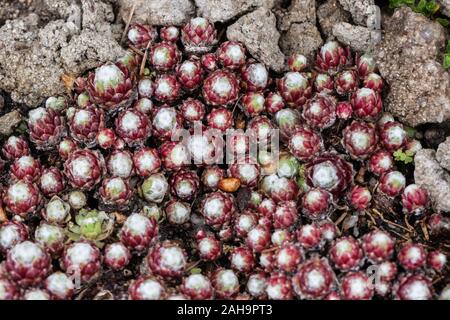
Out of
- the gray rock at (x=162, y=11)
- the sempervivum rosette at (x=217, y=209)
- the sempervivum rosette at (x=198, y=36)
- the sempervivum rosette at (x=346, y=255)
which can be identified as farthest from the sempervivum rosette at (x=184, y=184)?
the gray rock at (x=162, y=11)

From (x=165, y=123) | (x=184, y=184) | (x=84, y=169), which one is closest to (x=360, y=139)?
(x=184, y=184)

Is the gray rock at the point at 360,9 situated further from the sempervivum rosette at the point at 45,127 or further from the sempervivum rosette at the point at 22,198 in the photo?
the sempervivum rosette at the point at 22,198

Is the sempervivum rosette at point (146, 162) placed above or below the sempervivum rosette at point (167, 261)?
above

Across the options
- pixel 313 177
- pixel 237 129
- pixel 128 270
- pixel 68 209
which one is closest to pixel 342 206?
pixel 313 177

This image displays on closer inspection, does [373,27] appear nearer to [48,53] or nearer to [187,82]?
[187,82]

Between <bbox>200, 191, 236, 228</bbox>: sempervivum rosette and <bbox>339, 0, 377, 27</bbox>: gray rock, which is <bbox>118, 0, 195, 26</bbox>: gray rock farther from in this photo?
<bbox>200, 191, 236, 228</bbox>: sempervivum rosette

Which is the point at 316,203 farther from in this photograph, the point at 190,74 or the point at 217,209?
the point at 190,74
